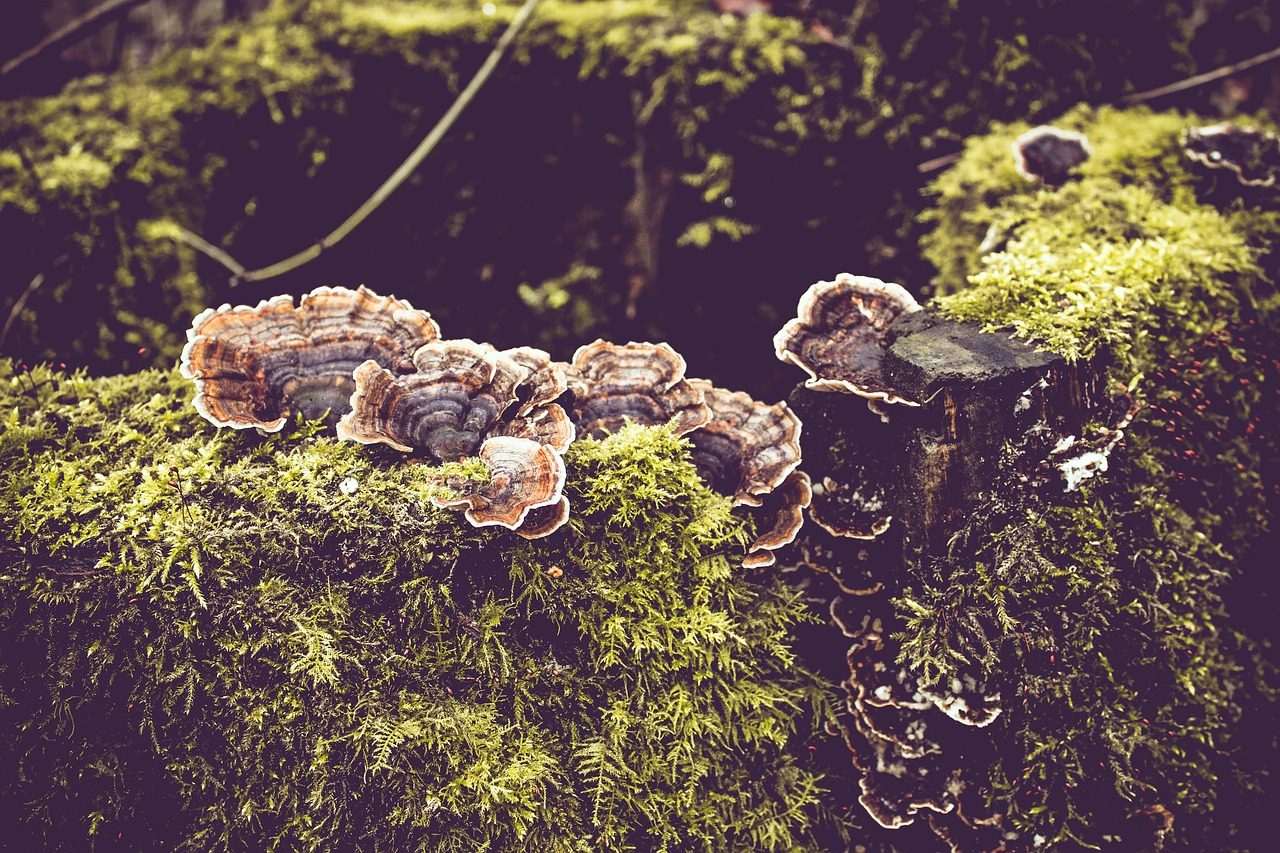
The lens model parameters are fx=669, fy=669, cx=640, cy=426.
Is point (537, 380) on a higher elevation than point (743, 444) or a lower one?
higher

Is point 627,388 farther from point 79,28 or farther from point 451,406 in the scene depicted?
point 79,28

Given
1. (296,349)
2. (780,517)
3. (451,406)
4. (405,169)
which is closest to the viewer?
(451,406)

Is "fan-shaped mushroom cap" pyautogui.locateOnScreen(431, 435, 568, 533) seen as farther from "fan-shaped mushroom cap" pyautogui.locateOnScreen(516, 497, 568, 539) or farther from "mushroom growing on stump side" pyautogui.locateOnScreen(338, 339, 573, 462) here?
"mushroom growing on stump side" pyautogui.locateOnScreen(338, 339, 573, 462)

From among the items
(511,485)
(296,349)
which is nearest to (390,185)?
(296,349)

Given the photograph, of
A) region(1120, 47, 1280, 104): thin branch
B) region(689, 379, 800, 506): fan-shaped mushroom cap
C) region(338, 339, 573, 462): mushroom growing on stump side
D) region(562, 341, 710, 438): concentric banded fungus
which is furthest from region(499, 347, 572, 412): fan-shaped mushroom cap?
region(1120, 47, 1280, 104): thin branch

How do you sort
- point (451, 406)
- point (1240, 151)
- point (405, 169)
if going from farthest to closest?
point (405, 169) < point (1240, 151) < point (451, 406)

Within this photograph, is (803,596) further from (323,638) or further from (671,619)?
(323,638)

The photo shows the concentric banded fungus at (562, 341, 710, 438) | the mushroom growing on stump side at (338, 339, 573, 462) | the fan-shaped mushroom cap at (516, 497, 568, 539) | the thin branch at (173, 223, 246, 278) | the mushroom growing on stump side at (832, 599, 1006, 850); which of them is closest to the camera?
the fan-shaped mushroom cap at (516, 497, 568, 539)
